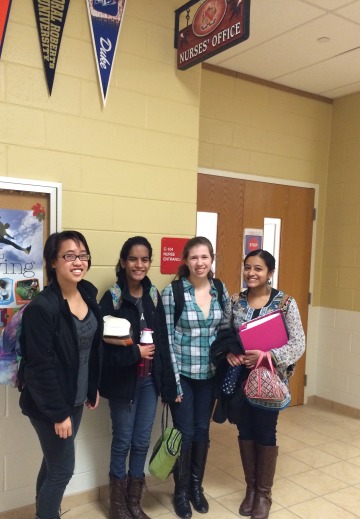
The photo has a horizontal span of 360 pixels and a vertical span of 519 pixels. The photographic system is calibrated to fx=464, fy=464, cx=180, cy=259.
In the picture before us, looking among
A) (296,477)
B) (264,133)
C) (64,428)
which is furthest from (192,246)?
(264,133)

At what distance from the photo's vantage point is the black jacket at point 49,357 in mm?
1760

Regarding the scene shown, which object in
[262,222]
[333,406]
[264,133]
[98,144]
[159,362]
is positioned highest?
[264,133]

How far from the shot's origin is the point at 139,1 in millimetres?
2527

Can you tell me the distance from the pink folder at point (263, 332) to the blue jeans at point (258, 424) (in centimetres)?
32

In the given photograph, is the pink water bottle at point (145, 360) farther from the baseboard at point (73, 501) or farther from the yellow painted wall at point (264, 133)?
the yellow painted wall at point (264, 133)

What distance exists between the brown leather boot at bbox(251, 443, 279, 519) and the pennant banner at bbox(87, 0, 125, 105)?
6.66ft

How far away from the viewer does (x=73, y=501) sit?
8.17 ft

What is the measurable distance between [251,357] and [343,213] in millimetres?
2376

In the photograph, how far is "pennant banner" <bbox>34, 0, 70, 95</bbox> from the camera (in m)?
2.25

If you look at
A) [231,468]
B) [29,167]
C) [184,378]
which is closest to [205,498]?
[231,468]

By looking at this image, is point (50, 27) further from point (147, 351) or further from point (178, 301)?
point (147, 351)

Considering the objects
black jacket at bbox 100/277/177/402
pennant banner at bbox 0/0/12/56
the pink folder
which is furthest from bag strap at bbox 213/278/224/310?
pennant banner at bbox 0/0/12/56

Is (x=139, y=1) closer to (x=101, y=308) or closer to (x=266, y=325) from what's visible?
(x=101, y=308)

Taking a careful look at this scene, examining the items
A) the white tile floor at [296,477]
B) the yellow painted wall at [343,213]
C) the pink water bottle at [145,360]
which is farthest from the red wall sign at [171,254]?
the yellow painted wall at [343,213]
